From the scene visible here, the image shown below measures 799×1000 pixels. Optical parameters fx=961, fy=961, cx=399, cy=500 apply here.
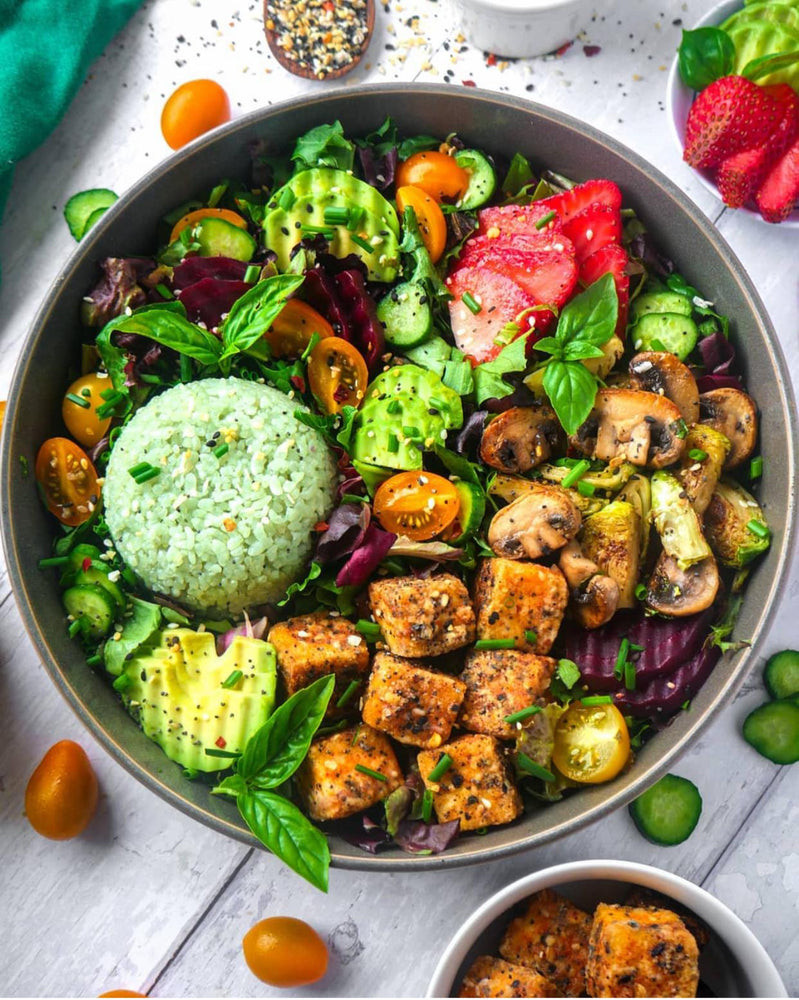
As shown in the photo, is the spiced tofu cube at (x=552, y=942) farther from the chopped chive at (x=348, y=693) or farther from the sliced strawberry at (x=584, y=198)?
the sliced strawberry at (x=584, y=198)

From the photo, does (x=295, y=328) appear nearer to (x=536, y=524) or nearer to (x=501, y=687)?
(x=536, y=524)

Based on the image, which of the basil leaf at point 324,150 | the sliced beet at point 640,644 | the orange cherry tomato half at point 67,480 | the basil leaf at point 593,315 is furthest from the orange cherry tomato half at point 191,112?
the sliced beet at point 640,644

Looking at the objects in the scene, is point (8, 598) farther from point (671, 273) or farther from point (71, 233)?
point (671, 273)

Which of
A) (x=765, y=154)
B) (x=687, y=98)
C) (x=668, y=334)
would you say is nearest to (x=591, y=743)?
(x=668, y=334)

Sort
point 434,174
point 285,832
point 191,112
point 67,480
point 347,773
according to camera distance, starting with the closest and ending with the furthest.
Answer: point 285,832, point 347,773, point 67,480, point 434,174, point 191,112

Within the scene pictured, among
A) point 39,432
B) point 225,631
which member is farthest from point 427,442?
point 39,432

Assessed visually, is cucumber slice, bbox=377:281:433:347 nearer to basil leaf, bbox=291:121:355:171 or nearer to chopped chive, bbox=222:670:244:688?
basil leaf, bbox=291:121:355:171
